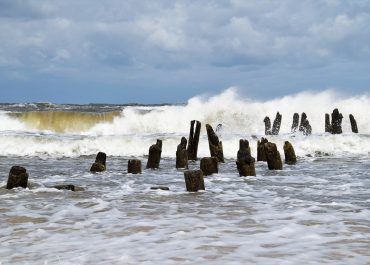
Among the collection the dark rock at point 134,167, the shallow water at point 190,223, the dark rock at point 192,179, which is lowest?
the shallow water at point 190,223

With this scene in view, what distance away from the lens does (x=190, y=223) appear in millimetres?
6805

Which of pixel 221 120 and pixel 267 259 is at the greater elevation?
pixel 221 120

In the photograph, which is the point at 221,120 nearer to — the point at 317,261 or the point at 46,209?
the point at 46,209

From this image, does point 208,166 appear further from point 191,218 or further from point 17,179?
point 191,218

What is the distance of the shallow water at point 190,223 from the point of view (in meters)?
5.17

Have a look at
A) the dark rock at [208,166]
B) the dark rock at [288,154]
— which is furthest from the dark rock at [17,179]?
the dark rock at [288,154]

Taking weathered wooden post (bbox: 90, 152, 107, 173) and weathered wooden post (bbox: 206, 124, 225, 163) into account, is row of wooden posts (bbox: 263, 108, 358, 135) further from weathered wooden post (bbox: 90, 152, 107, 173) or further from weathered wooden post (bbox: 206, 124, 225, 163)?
weathered wooden post (bbox: 90, 152, 107, 173)

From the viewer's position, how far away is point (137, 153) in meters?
24.8

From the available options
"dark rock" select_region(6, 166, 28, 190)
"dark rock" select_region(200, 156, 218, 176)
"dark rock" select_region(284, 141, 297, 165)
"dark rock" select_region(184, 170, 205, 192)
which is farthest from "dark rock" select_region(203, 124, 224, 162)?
"dark rock" select_region(6, 166, 28, 190)

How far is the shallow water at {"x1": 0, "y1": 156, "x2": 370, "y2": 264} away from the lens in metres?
5.17

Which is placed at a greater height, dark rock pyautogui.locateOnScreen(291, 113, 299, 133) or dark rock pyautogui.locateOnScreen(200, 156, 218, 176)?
dark rock pyautogui.locateOnScreen(291, 113, 299, 133)

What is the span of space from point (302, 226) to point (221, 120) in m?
34.1

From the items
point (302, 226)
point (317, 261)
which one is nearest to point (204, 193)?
point (302, 226)

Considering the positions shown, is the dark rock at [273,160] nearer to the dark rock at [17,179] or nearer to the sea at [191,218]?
the sea at [191,218]
